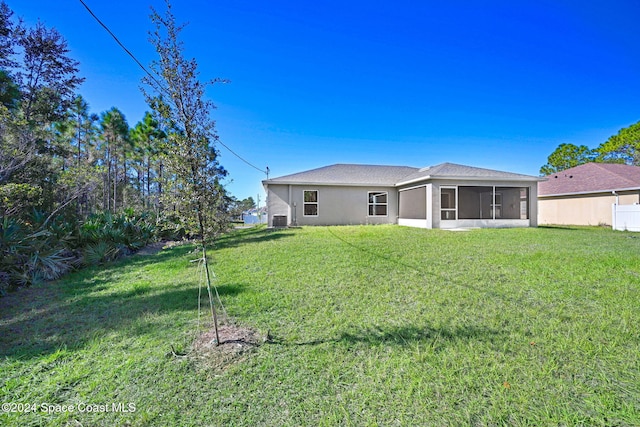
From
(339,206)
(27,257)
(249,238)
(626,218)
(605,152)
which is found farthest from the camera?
(605,152)

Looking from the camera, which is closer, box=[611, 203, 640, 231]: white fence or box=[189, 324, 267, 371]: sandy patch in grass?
box=[189, 324, 267, 371]: sandy patch in grass

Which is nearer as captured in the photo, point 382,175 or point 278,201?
point 278,201

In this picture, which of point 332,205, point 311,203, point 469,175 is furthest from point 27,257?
point 469,175

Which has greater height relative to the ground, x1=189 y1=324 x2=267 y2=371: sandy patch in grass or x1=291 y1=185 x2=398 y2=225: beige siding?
x1=291 y1=185 x2=398 y2=225: beige siding

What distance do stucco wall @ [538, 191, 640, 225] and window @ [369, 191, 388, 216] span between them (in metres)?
12.1

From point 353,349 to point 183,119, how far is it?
11.0ft

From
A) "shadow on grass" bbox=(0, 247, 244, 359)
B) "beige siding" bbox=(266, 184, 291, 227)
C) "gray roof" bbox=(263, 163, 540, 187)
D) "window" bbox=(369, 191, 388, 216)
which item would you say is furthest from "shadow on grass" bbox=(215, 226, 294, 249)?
"window" bbox=(369, 191, 388, 216)

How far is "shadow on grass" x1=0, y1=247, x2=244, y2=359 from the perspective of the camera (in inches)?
147

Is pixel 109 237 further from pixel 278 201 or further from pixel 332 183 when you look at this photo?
pixel 332 183

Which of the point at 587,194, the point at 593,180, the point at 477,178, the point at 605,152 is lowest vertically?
the point at 587,194

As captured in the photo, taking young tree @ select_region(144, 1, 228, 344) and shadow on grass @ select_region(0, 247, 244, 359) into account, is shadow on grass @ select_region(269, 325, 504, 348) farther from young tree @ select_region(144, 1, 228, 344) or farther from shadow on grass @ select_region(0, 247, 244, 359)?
shadow on grass @ select_region(0, 247, 244, 359)

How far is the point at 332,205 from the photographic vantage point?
16.0 meters

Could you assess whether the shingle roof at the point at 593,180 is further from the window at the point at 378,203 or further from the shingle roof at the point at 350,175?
the window at the point at 378,203

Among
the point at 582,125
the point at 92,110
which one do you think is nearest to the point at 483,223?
the point at 582,125
